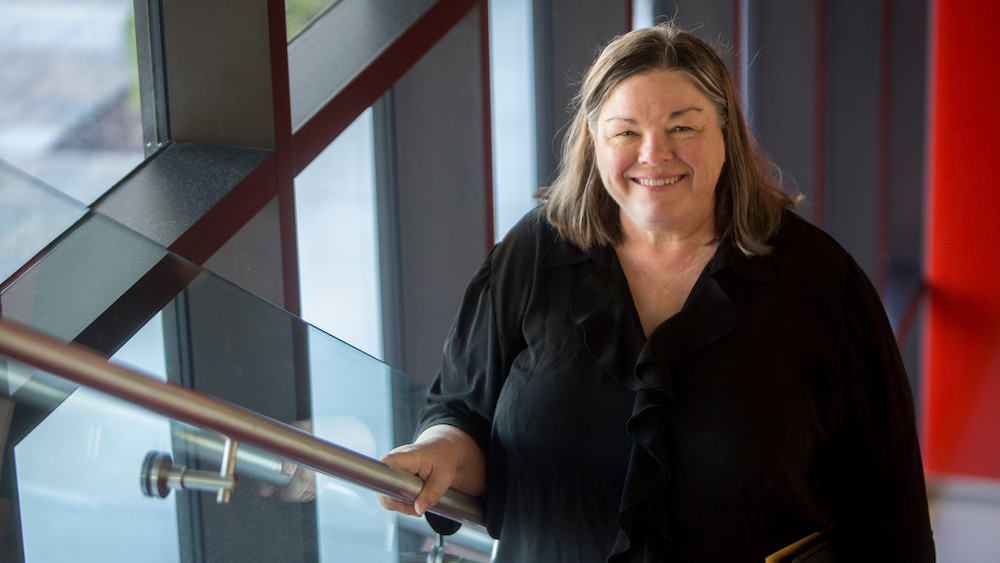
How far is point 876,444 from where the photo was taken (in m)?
1.86

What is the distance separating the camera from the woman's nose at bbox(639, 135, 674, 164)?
1904 millimetres

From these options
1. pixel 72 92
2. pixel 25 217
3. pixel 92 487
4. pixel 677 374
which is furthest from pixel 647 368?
pixel 72 92

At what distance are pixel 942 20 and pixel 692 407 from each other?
3.41 metres

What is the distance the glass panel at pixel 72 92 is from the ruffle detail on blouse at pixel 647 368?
1.44 m

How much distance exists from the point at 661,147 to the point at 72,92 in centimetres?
182

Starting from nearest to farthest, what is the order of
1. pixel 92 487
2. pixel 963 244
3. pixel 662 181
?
pixel 92 487 < pixel 662 181 < pixel 963 244

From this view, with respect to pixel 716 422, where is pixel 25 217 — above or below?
above

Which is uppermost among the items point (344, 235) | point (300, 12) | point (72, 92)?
point (300, 12)

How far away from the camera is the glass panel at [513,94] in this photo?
5137 millimetres

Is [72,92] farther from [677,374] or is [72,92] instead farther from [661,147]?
[677,374]

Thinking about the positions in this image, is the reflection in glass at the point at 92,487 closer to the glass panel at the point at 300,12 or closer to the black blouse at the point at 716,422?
the black blouse at the point at 716,422

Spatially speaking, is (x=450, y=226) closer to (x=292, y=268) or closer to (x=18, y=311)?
(x=292, y=268)

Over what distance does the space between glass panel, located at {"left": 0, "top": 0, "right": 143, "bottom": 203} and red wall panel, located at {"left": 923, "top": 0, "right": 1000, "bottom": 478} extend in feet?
11.3

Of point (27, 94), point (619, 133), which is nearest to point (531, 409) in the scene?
point (619, 133)
